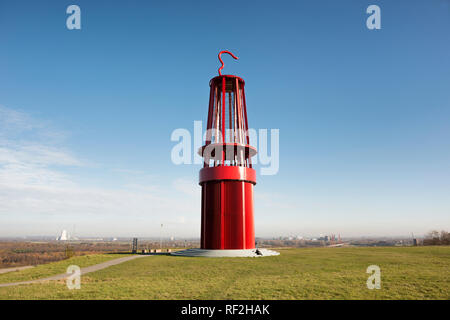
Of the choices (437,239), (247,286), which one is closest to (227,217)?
(247,286)

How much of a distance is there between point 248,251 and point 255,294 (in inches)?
676

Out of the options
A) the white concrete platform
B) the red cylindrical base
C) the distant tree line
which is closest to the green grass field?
the white concrete platform

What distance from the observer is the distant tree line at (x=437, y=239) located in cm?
4770

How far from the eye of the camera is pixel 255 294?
10.4 m

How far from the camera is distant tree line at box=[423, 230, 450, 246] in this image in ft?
157

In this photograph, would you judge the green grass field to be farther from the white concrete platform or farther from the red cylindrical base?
the red cylindrical base

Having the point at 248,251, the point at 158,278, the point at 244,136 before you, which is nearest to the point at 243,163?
the point at 244,136

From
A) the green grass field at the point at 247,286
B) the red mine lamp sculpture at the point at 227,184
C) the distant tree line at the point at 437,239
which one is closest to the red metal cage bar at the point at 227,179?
the red mine lamp sculpture at the point at 227,184

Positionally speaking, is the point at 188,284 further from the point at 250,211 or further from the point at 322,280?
the point at 250,211

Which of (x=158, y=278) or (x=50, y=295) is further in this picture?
(x=158, y=278)

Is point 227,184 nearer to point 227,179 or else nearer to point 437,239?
point 227,179

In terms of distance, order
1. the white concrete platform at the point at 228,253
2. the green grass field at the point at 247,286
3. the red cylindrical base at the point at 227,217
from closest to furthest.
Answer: the green grass field at the point at 247,286
the white concrete platform at the point at 228,253
the red cylindrical base at the point at 227,217

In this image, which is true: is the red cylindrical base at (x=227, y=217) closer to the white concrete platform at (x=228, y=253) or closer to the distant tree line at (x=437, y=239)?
the white concrete platform at (x=228, y=253)
